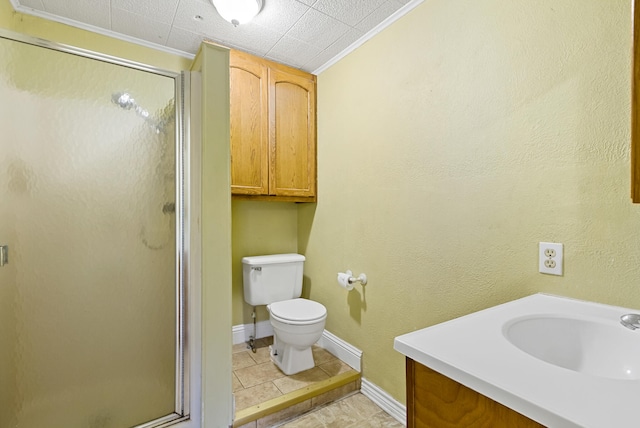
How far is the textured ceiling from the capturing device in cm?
162

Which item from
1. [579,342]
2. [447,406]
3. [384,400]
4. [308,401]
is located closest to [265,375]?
[308,401]

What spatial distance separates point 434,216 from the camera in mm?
1500

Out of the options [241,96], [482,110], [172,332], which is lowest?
[172,332]

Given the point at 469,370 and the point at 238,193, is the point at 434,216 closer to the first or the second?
the point at 469,370

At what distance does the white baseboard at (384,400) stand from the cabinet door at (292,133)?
1.41 meters

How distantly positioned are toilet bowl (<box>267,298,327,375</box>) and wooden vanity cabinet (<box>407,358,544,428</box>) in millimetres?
1180

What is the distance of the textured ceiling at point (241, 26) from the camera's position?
1.62 meters

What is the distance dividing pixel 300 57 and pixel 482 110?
1.43m

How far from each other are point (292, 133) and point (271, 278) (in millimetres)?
1144

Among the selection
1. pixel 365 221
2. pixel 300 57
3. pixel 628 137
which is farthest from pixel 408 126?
pixel 300 57

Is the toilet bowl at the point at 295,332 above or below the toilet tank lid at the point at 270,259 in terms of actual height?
below

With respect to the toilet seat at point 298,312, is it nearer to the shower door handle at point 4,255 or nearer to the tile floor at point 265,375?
the tile floor at point 265,375

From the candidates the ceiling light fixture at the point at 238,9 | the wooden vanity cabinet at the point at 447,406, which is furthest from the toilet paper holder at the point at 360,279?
the ceiling light fixture at the point at 238,9

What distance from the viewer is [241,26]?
Result: 5.96 ft
